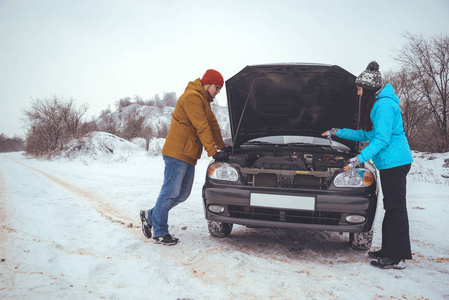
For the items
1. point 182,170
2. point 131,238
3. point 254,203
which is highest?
point 182,170

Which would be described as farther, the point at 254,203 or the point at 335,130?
the point at 335,130

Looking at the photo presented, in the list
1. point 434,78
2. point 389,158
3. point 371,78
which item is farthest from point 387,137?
point 434,78

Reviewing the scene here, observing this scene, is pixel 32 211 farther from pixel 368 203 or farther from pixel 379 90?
pixel 379 90

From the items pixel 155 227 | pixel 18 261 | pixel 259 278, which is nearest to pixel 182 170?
pixel 155 227

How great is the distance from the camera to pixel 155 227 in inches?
129

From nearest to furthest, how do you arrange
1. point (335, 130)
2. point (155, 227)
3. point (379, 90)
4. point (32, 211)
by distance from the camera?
point (379, 90), point (155, 227), point (335, 130), point (32, 211)

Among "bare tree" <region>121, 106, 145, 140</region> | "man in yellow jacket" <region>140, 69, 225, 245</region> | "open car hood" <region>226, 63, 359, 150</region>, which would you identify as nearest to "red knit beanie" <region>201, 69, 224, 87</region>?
"man in yellow jacket" <region>140, 69, 225, 245</region>

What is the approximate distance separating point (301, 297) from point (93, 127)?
25774mm

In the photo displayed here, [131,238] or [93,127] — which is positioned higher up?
[93,127]

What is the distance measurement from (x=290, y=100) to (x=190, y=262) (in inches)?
101

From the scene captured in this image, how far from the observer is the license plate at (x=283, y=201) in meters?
2.77

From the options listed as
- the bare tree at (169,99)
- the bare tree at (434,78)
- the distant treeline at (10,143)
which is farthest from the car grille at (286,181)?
the bare tree at (169,99)

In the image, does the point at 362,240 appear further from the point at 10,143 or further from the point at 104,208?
the point at 10,143

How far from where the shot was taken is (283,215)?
289cm
